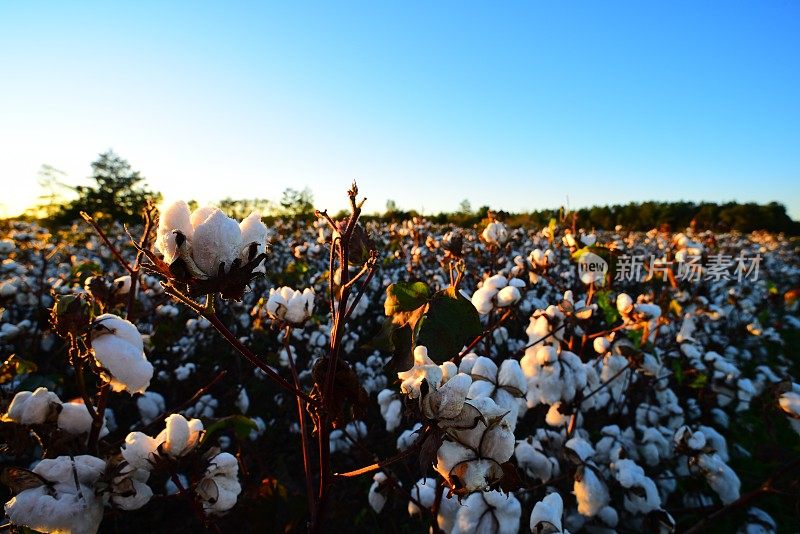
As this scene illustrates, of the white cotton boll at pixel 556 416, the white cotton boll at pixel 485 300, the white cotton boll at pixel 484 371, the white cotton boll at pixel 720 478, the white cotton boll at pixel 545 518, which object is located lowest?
the white cotton boll at pixel 720 478

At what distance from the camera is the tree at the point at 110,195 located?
1115 inches

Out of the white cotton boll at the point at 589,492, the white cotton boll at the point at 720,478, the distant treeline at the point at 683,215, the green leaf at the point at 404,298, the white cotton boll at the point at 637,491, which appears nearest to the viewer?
the green leaf at the point at 404,298

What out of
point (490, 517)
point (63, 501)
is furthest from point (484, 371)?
point (63, 501)

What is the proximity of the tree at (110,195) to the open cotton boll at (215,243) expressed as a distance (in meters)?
32.1

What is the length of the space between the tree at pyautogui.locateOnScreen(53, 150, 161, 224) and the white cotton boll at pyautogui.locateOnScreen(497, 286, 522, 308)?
3173 centimetres

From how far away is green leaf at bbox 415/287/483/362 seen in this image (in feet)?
3.01

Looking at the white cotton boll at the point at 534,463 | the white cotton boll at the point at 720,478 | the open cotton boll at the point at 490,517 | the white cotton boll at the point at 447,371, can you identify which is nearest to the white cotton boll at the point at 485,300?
the open cotton boll at the point at 490,517

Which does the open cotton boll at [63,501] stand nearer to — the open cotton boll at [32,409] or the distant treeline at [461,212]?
the open cotton boll at [32,409]

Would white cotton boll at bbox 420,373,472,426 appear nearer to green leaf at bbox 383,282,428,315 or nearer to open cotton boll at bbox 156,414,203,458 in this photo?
green leaf at bbox 383,282,428,315

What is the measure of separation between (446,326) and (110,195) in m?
40.0

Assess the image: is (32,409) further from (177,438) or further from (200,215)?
(200,215)

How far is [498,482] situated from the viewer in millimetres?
788

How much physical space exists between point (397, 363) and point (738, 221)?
4686 centimetres

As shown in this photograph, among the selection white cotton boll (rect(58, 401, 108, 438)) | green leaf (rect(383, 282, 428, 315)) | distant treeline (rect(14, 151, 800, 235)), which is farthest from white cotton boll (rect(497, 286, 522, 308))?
distant treeline (rect(14, 151, 800, 235))
